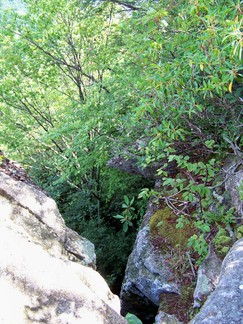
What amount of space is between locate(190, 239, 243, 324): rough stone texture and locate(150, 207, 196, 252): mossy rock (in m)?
1.87

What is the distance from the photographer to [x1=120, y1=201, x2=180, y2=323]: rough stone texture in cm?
391

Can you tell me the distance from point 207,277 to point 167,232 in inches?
48.8

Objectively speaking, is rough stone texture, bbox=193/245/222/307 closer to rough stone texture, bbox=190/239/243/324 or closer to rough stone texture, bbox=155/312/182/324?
rough stone texture, bbox=155/312/182/324

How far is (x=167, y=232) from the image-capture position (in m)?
4.47

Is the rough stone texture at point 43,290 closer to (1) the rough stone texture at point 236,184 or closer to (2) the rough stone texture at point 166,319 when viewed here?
(2) the rough stone texture at point 166,319

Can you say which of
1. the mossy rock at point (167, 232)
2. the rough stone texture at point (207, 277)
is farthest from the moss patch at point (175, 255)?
the rough stone texture at point (207, 277)

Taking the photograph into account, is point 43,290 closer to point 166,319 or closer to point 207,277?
point 166,319

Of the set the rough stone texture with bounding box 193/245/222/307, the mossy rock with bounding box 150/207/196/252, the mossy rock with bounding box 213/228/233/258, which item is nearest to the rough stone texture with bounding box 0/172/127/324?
the rough stone texture with bounding box 193/245/222/307

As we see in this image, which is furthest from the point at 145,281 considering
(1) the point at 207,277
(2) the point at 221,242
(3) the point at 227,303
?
(3) the point at 227,303

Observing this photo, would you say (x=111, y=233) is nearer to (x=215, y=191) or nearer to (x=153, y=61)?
(x=215, y=191)

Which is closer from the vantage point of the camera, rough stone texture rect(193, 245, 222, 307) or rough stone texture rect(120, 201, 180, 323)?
rough stone texture rect(193, 245, 222, 307)

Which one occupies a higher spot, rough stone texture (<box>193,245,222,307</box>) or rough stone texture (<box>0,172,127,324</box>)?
rough stone texture (<box>0,172,127,324</box>)

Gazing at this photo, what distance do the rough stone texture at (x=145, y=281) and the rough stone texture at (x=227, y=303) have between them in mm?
1632

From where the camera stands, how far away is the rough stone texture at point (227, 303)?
1983 millimetres
